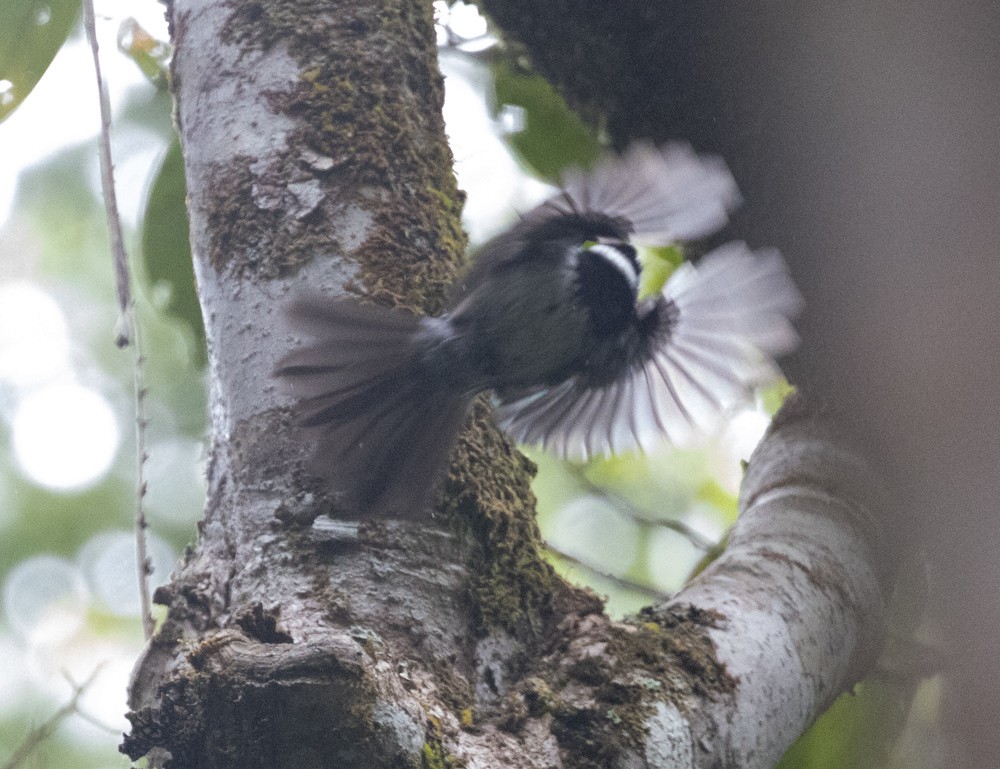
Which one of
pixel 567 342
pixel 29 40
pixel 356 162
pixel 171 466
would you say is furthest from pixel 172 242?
pixel 171 466

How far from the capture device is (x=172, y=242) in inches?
97.7

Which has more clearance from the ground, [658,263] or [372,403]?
[658,263]

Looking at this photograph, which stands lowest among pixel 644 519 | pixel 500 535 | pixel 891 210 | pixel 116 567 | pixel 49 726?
pixel 49 726

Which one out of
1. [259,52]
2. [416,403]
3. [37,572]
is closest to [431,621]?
[416,403]

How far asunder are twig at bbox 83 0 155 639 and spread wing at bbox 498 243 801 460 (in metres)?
0.69

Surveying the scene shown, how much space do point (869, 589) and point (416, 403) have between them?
83 centimetres

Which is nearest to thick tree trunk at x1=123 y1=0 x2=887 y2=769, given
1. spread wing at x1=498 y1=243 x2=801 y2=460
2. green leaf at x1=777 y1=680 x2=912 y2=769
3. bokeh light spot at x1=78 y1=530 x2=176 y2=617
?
spread wing at x1=498 y1=243 x2=801 y2=460

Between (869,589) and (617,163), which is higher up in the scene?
(617,163)

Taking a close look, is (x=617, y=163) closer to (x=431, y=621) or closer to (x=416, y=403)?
(x=416, y=403)

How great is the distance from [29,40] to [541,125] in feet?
4.14

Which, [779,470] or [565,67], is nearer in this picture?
[779,470]

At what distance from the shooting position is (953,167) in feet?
3.14

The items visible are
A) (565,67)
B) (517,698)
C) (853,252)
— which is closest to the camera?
(517,698)

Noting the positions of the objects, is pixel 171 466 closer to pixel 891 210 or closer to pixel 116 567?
pixel 116 567
